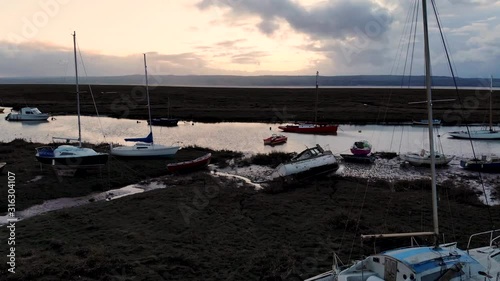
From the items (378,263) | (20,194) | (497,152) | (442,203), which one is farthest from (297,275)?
(497,152)

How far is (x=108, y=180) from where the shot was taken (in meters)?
28.5

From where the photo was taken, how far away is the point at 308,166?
28.9 m

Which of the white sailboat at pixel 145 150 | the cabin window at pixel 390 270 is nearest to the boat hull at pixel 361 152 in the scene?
the white sailboat at pixel 145 150

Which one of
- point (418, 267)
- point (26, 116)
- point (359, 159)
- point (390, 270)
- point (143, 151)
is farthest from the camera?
point (26, 116)

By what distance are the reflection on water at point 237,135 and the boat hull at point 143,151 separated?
32.6ft

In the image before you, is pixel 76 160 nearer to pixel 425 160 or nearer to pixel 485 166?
pixel 425 160

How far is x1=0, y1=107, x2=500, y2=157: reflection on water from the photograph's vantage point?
152ft

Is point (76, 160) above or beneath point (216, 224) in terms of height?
above

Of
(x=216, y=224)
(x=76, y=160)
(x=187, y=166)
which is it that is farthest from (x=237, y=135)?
(x=216, y=224)

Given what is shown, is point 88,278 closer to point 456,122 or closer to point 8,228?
point 8,228

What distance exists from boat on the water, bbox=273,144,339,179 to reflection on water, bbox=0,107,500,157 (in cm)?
1365

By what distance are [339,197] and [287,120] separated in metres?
53.7

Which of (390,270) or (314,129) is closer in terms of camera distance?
(390,270)

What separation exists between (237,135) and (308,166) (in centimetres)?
2788
